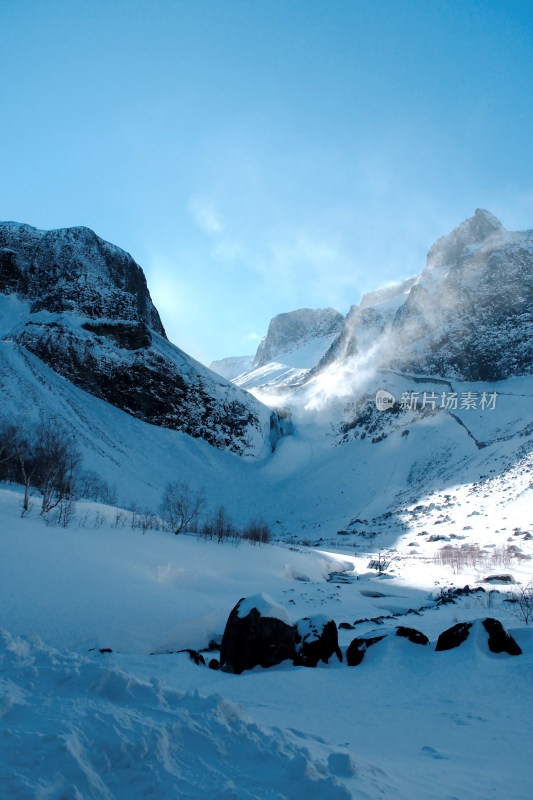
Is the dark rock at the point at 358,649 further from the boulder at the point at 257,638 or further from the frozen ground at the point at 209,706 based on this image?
the boulder at the point at 257,638

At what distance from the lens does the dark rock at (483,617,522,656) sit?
21.7ft

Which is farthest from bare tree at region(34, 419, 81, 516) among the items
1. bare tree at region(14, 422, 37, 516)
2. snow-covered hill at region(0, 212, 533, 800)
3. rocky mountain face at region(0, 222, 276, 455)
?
rocky mountain face at region(0, 222, 276, 455)

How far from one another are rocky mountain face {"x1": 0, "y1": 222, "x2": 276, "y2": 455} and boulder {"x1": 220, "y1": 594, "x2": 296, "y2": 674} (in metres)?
49.6

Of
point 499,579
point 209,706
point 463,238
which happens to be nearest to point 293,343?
point 463,238

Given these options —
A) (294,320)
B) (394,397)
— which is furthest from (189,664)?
(294,320)

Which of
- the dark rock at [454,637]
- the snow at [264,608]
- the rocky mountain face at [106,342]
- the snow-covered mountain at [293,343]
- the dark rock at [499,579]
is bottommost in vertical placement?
the dark rock at [499,579]

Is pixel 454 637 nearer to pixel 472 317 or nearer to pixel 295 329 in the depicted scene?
pixel 472 317

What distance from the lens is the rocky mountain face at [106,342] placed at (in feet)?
180

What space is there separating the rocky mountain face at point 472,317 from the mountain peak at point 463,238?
0.61 ft

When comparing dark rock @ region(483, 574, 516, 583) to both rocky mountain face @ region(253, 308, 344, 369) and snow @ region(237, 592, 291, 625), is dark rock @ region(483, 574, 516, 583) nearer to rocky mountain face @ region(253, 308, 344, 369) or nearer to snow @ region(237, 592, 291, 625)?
snow @ region(237, 592, 291, 625)

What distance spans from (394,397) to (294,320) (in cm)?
Result: 10625

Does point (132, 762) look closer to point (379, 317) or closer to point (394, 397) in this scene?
point (394, 397)

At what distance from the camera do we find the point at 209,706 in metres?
3.73

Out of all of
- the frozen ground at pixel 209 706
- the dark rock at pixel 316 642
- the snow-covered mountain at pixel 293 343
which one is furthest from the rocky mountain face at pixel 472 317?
the dark rock at pixel 316 642
